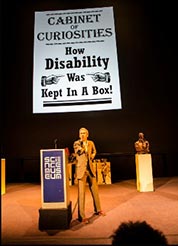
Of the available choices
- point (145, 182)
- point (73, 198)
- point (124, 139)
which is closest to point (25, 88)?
point (124, 139)

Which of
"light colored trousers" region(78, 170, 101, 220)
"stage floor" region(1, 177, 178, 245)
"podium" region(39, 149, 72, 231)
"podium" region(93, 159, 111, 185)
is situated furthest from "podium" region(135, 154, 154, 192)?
"podium" region(39, 149, 72, 231)

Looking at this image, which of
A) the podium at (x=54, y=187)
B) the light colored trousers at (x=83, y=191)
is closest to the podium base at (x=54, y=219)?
the podium at (x=54, y=187)

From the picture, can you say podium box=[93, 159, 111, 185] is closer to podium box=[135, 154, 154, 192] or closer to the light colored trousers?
podium box=[135, 154, 154, 192]

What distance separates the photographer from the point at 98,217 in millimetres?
3180

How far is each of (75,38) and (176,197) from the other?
445 centimetres

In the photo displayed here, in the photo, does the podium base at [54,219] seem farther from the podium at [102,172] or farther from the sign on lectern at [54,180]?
the podium at [102,172]

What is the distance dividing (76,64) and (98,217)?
4170mm

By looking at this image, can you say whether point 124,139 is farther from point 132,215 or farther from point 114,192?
point 132,215

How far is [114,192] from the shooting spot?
15.8 feet

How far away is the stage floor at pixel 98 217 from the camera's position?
8.25ft

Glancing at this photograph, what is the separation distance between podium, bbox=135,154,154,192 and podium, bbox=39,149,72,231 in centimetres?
228

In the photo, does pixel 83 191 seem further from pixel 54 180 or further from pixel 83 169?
pixel 54 180

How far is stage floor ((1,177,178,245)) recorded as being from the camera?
2516 millimetres

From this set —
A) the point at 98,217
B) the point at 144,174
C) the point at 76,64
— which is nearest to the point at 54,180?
the point at 98,217
